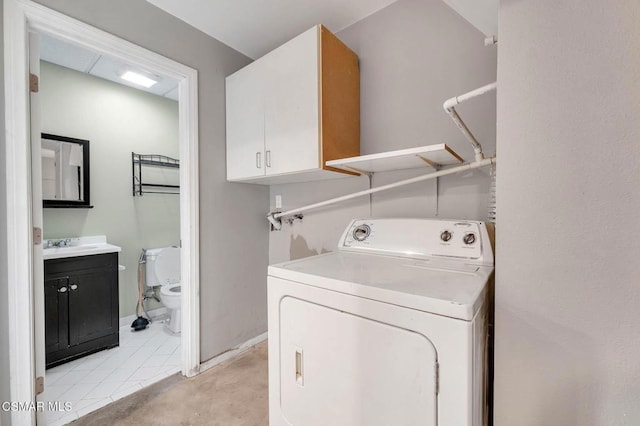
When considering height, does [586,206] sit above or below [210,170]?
below

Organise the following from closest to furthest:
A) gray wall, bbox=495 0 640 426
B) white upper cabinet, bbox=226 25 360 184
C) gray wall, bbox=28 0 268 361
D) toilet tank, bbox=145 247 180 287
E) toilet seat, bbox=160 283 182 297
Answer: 1. gray wall, bbox=495 0 640 426
2. white upper cabinet, bbox=226 25 360 184
3. gray wall, bbox=28 0 268 361
4. toilet seat, bbox=160 283 182 297
5. toilet tank, bbox=145 247 180 287

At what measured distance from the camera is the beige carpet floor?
1447mm

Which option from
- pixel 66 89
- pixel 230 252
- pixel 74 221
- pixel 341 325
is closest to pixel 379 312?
pixel 341 325

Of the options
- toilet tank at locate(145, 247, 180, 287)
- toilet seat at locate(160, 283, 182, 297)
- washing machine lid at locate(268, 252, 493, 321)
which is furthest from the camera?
toilet tank at locate(145, 247, 180, 287)

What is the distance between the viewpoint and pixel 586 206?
619 mm

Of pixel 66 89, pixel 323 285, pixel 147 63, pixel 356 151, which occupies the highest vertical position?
pixel 66 89

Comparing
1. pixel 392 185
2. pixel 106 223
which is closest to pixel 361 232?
pixel 392 185

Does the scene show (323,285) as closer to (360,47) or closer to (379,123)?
(379,123)

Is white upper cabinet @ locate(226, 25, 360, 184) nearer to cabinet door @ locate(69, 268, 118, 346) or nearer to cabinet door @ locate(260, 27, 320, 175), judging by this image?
cabinet door @ locate(260, 27, 320, 175)

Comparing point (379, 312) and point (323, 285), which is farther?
point (323, 285)

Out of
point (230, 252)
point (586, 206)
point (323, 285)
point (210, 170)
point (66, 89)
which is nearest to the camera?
point (586, 206)

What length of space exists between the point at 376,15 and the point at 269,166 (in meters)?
1.25

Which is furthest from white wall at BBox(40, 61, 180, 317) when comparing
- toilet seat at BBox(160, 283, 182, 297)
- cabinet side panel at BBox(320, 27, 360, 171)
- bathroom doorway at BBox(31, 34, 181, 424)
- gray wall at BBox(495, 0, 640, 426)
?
gray wall at BBox(495, 0, 640, 426)

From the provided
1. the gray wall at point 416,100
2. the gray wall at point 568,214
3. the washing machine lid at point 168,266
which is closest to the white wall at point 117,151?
the washing machine lid at point 168,266
